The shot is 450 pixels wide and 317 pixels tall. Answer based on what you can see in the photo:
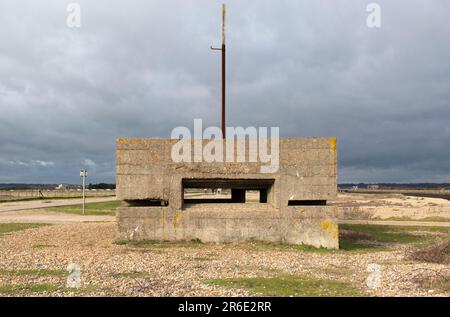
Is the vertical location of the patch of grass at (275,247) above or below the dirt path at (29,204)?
above

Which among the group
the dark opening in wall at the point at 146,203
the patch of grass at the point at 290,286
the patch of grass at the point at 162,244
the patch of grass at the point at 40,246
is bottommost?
the patch of grass at the point at 40,246

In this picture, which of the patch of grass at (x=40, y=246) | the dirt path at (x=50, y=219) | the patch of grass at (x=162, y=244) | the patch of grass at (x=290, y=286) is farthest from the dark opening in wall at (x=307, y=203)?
the dirt path at (x=50, y=219)

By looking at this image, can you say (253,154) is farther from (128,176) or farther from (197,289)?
(197,289)

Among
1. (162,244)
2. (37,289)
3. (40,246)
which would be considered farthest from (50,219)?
(37,289)

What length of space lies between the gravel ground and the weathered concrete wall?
2.29 feet

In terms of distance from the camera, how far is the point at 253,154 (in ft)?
42.6

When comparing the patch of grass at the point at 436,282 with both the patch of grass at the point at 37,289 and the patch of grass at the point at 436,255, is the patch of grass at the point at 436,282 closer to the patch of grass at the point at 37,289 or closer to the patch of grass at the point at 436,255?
the patch of grass at the point at 436,255

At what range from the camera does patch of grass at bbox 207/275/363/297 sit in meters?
7.14

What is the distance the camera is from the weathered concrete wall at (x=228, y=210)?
12875 millimetres

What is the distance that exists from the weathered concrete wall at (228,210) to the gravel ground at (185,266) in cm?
70

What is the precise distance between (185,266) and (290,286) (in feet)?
8.86
